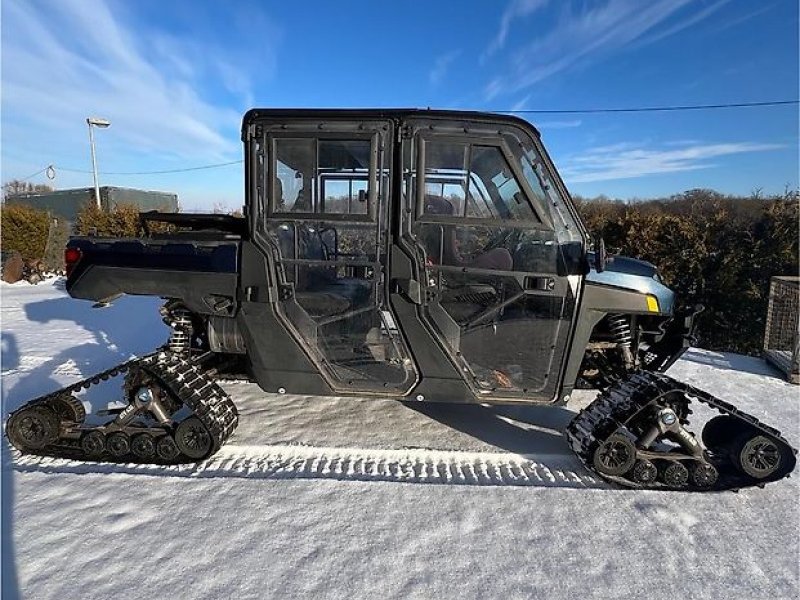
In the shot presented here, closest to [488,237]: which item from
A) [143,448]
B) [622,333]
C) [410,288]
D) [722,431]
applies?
[410,288]

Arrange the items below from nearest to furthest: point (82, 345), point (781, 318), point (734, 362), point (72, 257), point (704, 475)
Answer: point (704, 475), point (72, 257), point (82, 345), point (734, 362), point (781, 318)

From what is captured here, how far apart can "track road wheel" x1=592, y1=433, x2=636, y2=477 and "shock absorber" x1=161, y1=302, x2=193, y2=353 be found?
305cm

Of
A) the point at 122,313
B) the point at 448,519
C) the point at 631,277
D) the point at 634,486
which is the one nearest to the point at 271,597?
the point at 448,519

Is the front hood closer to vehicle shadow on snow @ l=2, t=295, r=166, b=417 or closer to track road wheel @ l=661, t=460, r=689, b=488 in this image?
track road wheel @ l=661, t=460, r=689, b=488

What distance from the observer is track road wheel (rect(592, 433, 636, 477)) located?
2963 mm

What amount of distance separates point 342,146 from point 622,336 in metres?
2.41

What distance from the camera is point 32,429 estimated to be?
323cm

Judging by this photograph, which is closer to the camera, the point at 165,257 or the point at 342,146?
the point at 342,146

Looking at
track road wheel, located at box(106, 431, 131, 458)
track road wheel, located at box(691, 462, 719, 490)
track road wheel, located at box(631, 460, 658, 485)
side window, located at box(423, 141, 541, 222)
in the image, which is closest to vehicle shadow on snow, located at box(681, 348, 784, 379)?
track road wheel, located at box(691, 462, 719, 490)

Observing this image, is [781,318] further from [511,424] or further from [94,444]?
[94,444]

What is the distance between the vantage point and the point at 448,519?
2.63 m

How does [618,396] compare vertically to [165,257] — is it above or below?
below

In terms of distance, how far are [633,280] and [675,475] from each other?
1.26 meters

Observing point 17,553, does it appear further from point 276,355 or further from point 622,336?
point 622,336
